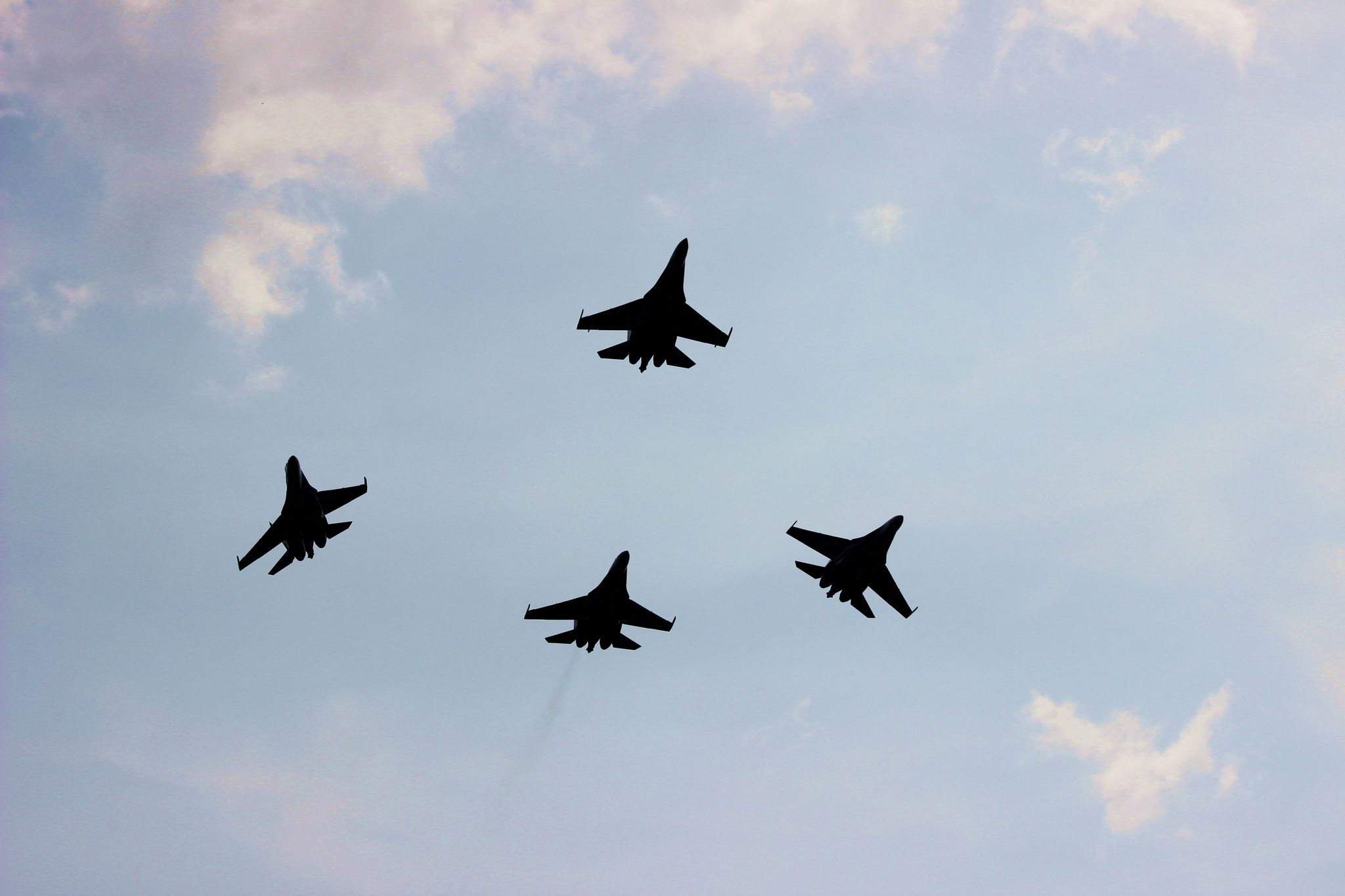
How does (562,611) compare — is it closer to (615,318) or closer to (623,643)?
(623,643)

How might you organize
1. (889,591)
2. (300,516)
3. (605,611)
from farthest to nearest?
(889,591)
(605,611)
(300,516)

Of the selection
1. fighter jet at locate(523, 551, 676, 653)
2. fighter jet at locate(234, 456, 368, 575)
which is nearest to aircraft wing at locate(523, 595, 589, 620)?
fighter jet at locate(523, 551, 676, 653)

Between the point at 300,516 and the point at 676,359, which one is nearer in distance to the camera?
the point at 300,516

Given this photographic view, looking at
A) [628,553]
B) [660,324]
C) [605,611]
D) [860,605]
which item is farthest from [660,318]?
[860,605]

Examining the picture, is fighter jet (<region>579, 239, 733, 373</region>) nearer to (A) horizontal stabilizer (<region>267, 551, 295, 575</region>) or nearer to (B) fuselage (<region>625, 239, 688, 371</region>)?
(B) fuselage (<region>625, 239, 688, 371</region>)

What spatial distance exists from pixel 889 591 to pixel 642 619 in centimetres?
1867

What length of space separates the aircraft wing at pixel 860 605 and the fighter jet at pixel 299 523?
36672 mm

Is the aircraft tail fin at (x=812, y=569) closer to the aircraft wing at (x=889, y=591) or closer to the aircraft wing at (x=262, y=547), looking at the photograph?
the aircraft wing at (x=889, y=591)

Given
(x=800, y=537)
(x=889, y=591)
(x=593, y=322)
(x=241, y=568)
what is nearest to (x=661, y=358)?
(x=593, y=322)

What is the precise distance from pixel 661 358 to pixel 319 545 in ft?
89.6

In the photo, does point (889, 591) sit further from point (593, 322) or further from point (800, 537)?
point (593, 322)

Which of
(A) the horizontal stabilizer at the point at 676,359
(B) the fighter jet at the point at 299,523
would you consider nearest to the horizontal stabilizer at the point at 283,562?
(B) the fighter jet at the point at 299,523

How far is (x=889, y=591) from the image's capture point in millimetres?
67562

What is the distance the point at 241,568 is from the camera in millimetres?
64375
